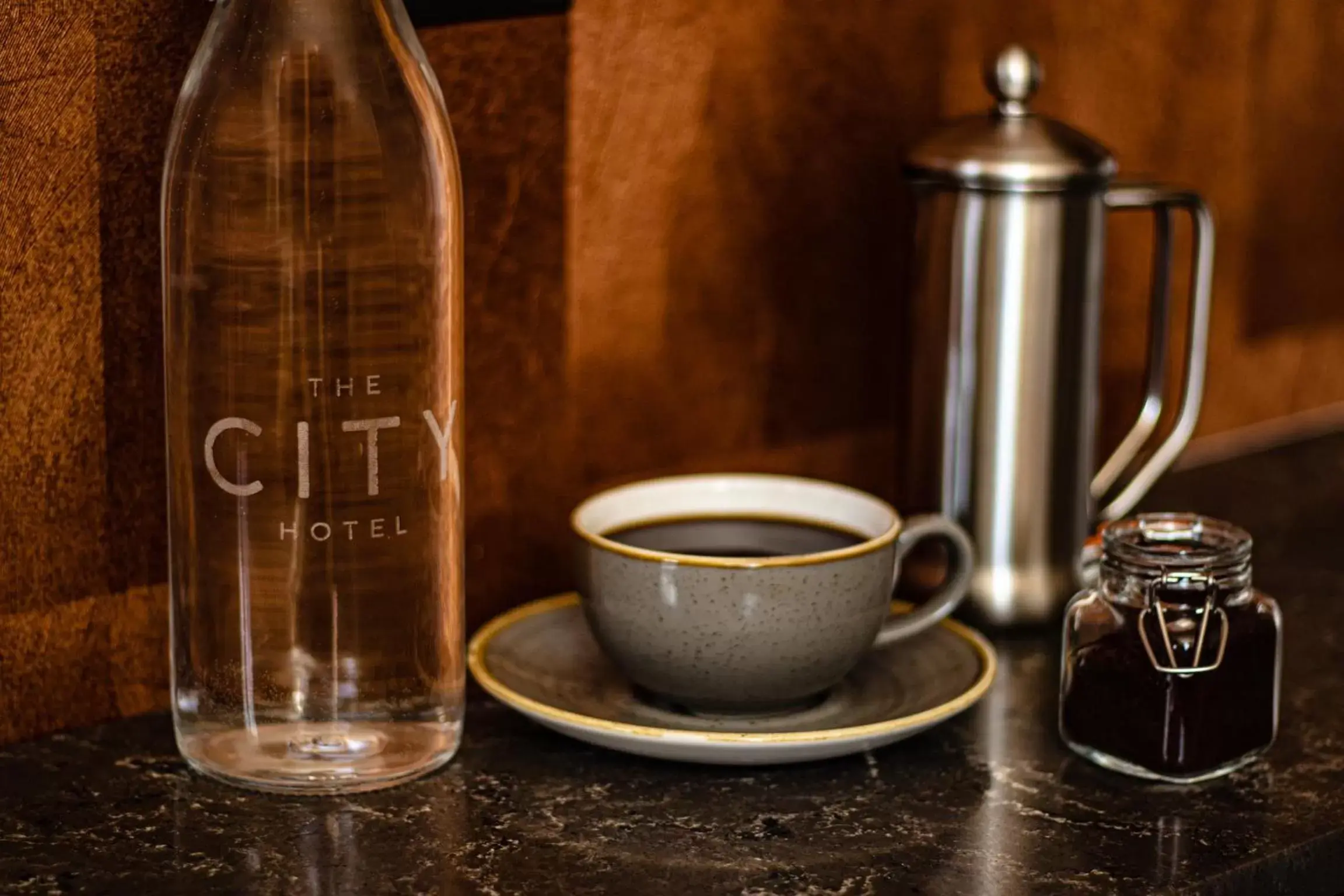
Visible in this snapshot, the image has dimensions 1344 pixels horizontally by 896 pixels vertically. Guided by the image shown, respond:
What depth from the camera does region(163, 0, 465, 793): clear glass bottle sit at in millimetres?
821

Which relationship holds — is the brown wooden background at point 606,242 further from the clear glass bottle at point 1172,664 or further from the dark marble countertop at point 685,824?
the clear glass bottle at point 1172,664

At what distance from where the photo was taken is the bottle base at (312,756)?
85 centimetres

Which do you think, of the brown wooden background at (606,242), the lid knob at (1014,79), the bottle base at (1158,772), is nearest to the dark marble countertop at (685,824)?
the bottle base at (1158,772)

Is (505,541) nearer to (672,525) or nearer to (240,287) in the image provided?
(672,525)

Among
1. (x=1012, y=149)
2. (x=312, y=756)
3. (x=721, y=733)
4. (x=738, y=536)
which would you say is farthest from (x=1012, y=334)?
(x=312, y=756)

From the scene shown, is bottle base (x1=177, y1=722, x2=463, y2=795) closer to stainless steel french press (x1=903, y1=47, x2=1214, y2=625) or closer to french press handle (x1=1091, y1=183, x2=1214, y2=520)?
stainless steel french press (x1=903, y1=47, x2=1214, y2=625)

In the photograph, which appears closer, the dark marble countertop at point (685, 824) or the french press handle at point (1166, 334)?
the dark marble countertop at point (685, 824)

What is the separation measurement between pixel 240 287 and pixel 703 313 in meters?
0.36

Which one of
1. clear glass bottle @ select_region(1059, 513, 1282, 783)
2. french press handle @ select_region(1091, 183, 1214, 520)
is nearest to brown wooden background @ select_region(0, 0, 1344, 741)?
french press handle @ select_region(1091, 183, 1214, 520)

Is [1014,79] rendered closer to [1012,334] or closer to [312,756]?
[1012,334]

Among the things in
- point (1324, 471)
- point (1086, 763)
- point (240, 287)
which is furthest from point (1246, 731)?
point (1324, 471)

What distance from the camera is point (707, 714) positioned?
92 centimetres

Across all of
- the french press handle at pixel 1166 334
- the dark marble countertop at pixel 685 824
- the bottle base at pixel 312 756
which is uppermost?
the french press handle at pixel 1166 334

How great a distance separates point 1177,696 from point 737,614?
210mm
